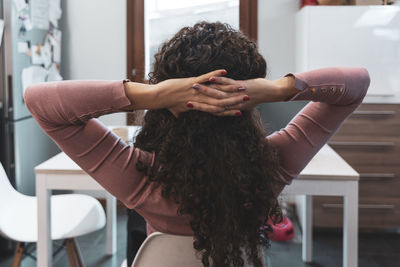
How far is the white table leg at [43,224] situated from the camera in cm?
189

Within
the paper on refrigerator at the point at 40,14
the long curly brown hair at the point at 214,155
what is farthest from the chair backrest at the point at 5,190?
the long curly brown hair at the point at 214,155

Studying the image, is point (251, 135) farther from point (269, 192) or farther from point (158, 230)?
point (158, 230)

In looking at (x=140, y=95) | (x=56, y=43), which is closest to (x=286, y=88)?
(x=140, y=95)

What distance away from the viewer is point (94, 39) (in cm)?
369

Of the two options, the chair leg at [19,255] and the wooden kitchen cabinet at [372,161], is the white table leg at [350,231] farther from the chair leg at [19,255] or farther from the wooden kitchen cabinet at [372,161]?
the chair leg at [19,255]

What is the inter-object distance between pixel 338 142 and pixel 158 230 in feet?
7.61

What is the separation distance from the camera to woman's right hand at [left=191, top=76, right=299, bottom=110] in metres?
0.85

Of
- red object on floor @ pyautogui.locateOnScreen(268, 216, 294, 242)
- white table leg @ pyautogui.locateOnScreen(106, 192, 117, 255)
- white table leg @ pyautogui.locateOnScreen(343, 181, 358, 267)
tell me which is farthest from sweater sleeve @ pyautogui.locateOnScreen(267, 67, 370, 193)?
red object on floor @ pyautogui.locateOnScreen(268, 216, 294, 242)

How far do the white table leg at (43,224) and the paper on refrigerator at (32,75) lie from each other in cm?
114

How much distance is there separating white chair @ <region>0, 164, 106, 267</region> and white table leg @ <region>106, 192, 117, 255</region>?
38cm

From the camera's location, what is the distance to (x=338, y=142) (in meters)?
3.11

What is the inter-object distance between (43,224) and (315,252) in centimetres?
177

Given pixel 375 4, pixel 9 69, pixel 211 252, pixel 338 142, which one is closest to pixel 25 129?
pixel 9 69

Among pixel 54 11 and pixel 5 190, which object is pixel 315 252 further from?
pixel 54 11
